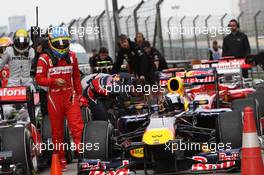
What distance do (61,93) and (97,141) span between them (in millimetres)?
1337

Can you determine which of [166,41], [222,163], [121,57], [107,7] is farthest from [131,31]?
[222,163]

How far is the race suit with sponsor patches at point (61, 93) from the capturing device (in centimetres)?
1026

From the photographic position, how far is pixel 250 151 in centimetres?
792

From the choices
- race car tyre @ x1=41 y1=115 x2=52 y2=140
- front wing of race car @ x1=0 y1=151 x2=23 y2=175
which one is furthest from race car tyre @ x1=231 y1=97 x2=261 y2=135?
front wing of race car @ x1=0 y1=151 x2=23 y2=175

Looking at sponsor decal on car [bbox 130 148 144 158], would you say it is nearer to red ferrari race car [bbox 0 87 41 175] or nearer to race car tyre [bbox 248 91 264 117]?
red ferrari race car [bbox 0 87 41 175]

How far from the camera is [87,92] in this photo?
1136 cm

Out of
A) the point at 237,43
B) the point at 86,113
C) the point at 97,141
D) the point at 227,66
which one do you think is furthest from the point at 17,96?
the point at 237,43

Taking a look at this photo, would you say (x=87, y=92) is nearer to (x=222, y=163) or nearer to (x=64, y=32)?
(x=64, y=32)

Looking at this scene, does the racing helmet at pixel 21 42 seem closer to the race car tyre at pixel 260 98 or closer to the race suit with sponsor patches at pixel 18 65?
the race suit with sponsor patches at pixel 18 65

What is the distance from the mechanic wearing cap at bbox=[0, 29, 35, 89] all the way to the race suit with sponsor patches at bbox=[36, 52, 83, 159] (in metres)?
1.53

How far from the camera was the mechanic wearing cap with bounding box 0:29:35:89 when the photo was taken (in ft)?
38.9

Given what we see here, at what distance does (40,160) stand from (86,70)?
11557 mm

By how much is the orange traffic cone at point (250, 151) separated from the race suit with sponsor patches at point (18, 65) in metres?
4.87

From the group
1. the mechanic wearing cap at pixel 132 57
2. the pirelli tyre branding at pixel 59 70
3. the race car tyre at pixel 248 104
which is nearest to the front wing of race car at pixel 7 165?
the pirelli tyre branding at pixel 59 70
